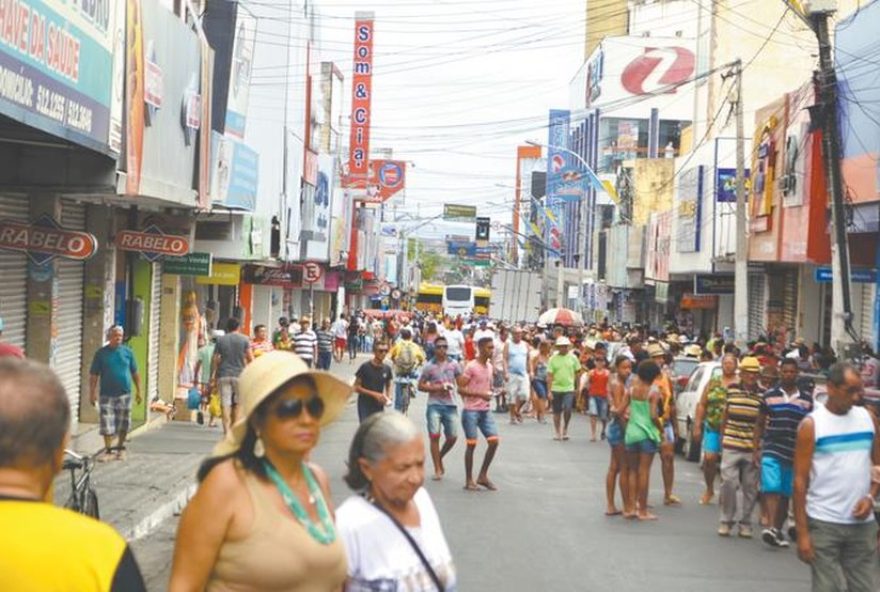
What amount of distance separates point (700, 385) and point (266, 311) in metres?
26.4

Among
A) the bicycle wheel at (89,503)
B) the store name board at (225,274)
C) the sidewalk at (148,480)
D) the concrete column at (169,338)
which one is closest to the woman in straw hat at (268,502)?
the bicycle wheel at (89,503)

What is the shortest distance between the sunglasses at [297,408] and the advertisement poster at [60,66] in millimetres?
5734

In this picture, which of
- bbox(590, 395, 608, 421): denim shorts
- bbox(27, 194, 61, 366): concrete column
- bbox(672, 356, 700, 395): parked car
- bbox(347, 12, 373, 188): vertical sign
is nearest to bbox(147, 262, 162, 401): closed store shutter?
bbox(27, 194, 61, 366): concrete column

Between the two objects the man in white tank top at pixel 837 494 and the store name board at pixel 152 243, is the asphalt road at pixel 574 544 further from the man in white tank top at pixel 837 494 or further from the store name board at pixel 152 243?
the store name board at pixel 152 243

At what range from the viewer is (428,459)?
19.9 metres

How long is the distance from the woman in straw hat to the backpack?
1475cm

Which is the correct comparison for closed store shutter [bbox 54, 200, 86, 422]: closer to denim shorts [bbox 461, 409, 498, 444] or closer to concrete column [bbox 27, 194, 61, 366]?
concrete column [bbox 27, 194, 61, 366]

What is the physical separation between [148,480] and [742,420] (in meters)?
6.68

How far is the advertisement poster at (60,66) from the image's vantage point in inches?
416

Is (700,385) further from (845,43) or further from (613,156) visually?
(613,156)

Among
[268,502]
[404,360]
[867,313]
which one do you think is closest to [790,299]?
[867,313]

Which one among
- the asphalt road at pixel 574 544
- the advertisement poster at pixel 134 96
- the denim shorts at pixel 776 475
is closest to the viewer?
the asphalt road at pixel 574 544

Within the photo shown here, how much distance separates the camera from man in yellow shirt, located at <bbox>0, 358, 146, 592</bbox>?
3391 mm

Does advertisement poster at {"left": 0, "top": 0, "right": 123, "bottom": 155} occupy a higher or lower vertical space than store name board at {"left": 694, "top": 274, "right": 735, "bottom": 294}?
higher
